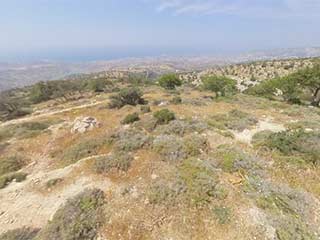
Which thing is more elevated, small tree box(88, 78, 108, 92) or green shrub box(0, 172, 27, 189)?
green shrub box(0, 172, 27, 189)

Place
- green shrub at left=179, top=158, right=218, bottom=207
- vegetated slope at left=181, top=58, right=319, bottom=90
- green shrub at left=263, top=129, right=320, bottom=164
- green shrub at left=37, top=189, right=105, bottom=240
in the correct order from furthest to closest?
vegetated slope at left=181, top=58, right=319, bottom=90, green shrub at left=263, top=129, right=320, bottom=164, green shrub at left=179, top=158, right=218, bottom=207, green shrub at left=37, top=189, right=105, bottom=240

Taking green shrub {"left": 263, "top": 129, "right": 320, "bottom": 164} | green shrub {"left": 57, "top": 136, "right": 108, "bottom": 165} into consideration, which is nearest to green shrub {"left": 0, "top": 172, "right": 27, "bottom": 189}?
green shrub {"left": 57, "top": 136, "right": 108, "bottom": 165}

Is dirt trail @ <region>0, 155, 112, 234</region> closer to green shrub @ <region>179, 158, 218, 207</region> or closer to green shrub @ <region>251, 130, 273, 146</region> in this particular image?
green shrub @ <region>179, 158, 218, 207</region>

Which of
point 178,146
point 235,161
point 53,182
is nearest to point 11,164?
point 53,182

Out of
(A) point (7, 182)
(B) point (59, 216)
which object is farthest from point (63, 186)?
(A) point (7, 182)

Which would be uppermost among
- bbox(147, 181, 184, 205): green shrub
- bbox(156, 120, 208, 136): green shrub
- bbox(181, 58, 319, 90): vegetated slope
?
bbox(147, 181, 184, 205): green shrub

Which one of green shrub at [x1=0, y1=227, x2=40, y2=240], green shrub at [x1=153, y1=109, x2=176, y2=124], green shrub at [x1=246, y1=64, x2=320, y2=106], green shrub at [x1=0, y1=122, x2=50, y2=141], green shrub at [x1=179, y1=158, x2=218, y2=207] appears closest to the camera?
green shrub at [x1=0, y1=227, x2=40, y2=240]

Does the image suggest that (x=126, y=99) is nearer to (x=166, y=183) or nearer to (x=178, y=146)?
(x=178, y=146)

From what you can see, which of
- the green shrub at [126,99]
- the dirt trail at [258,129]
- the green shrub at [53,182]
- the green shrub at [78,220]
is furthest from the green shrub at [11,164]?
Answer: the dirt trail at [258,129]
